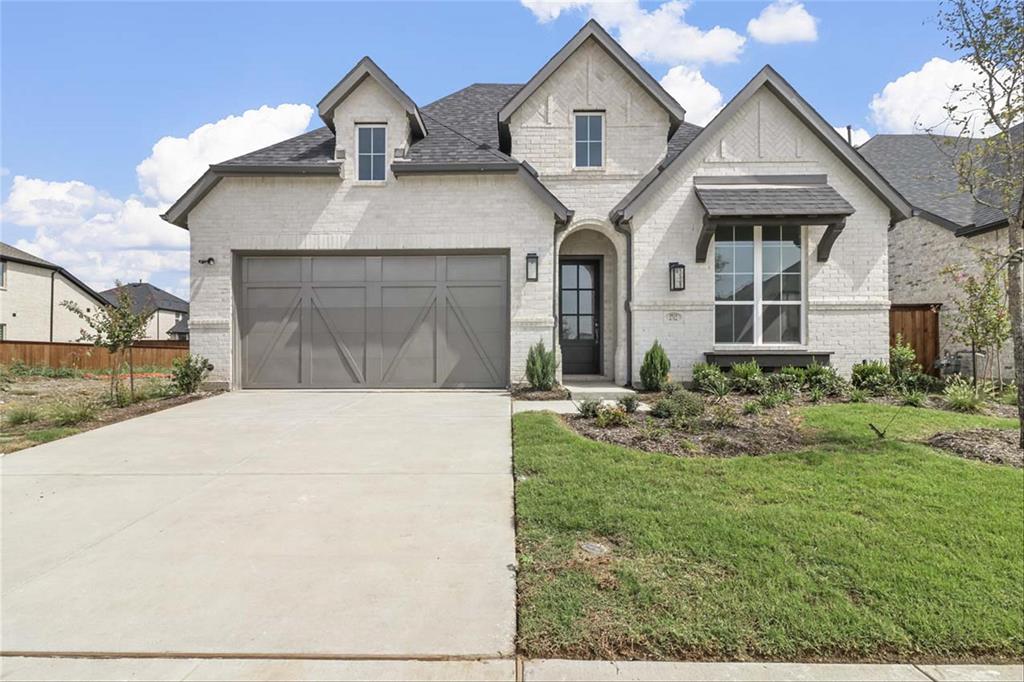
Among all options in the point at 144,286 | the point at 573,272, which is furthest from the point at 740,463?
the point at 144,286

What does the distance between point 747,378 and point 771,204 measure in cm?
357

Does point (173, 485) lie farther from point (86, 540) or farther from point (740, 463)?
point (740, 463)

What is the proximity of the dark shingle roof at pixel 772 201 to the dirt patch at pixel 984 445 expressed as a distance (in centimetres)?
546

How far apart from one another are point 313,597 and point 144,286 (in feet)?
183

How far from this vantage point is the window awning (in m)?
10.3

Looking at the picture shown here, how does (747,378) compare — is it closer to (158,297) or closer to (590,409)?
(590,409)

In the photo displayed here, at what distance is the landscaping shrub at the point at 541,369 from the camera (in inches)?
414

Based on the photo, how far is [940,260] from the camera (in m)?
14.0

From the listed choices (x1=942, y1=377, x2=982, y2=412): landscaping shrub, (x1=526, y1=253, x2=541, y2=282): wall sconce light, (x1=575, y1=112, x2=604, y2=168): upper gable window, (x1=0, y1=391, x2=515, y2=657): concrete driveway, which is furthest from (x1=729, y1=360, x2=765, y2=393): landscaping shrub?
(x1=0, y1=391, x2=515, y2=657): concrete driveway

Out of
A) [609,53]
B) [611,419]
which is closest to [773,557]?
[611,419]

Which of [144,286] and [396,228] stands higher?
[144,286]

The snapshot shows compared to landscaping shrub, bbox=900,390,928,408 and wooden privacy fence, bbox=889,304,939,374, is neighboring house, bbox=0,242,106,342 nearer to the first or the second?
landscaping shrub, bbox=900,390,928,408

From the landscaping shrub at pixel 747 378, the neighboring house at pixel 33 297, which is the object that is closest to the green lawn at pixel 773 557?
the landscaping shrub at pixel 747 378

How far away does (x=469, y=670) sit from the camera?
8.02 ft
